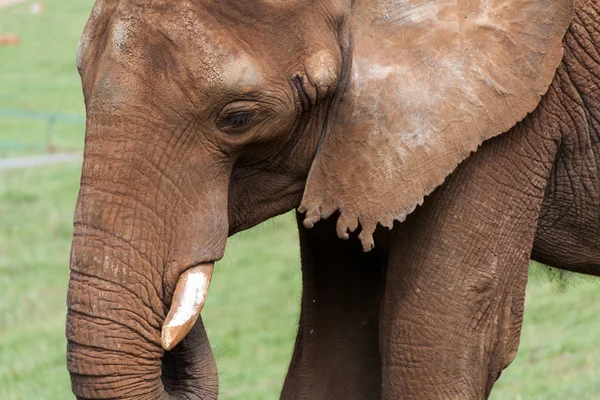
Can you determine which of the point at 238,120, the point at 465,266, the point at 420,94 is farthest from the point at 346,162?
the point at 465,266

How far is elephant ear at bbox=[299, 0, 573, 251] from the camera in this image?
14.6ft

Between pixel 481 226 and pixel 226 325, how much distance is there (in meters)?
7.70

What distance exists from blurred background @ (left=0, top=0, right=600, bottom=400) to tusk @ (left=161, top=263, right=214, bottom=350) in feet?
2.63

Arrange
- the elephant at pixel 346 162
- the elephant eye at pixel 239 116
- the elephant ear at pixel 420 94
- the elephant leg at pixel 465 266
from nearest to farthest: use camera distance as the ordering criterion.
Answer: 1. the elephant at pixel 346 162
2. the elephant eye at pixel 239 116
3. the elephant ear at pixel 420 94
4. the elephant leg at pixel 465 266

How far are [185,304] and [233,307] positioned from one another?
29.4ft

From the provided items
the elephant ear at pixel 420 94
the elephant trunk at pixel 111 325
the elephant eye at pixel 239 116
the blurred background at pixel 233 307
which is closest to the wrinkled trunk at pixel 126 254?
the elephant trunk at pixel 111 325

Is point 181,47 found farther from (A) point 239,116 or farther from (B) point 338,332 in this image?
(B) point 338,332

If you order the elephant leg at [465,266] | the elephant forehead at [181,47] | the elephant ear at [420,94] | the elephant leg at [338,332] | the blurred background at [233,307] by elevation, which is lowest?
the blurred background at [233,307]

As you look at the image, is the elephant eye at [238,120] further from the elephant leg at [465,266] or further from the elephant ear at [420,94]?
the elephant leg at [465,266]

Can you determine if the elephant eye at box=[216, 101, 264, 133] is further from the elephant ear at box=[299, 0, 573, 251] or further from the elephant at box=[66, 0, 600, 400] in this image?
the elephant ear at box=[299, 0, 573, 251]

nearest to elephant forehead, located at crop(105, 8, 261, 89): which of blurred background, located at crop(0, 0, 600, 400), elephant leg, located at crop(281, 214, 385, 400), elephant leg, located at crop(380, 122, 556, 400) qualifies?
elephant leg, located at crop(380, 122, 556, 400)

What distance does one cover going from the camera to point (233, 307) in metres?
13.0

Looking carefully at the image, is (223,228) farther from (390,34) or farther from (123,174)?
(390,34)

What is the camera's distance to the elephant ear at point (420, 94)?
4.46 metres
